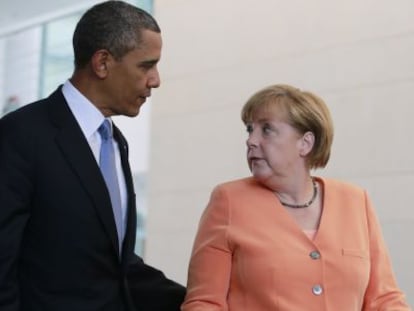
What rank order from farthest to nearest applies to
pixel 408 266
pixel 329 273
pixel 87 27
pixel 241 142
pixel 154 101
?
pixel 154 101 → pixel 241 142 → pixel 408 266 → pixel 329 273 → pixel 87 27

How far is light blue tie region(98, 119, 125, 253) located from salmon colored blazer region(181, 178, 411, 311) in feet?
1.20

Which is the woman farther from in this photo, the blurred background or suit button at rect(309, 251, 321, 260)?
the blurred background

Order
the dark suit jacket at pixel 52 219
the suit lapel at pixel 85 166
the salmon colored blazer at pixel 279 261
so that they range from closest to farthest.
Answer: the dark suit jacket at pixel 52 219 → the suit lapel at pixel 85 166 → the salmon colored blazer at pixel 279 261

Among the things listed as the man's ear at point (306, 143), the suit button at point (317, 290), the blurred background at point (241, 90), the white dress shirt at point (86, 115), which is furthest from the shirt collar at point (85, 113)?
the blurred background at point (241, 90)

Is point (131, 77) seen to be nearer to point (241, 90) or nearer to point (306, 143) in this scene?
point (306, 143)

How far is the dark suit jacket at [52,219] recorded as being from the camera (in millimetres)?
2234

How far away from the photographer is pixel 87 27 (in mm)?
2443

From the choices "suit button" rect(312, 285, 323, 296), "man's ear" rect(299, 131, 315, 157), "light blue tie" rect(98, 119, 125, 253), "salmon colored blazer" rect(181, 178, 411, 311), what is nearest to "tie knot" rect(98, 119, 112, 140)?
"light blue tie" rect(98, 119, 125, 253)

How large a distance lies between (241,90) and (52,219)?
379cm

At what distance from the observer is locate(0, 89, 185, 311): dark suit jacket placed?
223 cm

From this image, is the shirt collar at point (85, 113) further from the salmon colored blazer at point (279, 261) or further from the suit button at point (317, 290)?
the suit button at point (317, 290)

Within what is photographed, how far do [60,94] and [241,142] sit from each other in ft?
11.6

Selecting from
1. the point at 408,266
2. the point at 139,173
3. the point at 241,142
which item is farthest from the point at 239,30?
the point at 408,266

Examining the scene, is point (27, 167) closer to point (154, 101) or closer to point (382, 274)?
point (382, 274)
